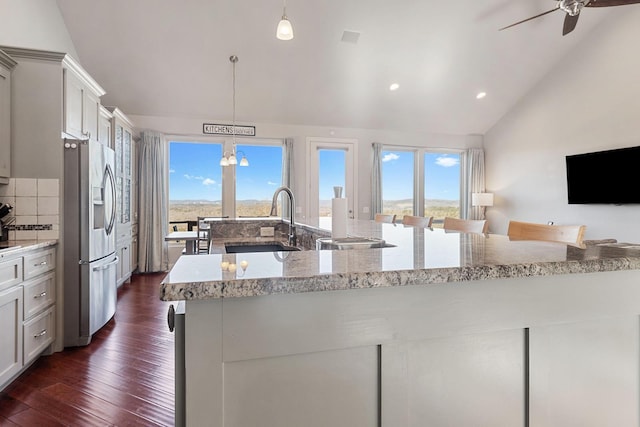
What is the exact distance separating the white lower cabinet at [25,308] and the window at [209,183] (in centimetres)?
342

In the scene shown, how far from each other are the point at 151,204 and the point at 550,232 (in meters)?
5.43

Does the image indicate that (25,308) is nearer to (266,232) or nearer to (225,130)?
(266,232)

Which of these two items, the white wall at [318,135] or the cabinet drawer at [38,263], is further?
the white wall at [318,135]

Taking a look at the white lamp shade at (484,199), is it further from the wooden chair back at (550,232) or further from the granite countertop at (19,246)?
the granite countertop at (19,246)

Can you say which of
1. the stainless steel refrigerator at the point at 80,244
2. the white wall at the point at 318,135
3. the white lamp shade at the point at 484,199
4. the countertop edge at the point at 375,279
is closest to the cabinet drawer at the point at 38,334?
the stainless steel refrigerator at the point at 80,244

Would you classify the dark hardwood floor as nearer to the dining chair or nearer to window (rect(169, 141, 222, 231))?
the dining chair

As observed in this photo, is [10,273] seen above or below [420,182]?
below

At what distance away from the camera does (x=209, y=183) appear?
238 inches

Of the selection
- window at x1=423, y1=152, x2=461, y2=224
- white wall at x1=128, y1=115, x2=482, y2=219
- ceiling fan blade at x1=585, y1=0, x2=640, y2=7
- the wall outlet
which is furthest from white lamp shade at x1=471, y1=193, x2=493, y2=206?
the wall outlet


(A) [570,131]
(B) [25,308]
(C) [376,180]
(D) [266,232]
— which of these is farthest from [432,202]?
(B) [25,308]

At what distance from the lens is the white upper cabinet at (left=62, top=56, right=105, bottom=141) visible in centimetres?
275

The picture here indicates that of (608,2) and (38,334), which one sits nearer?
(38,334)

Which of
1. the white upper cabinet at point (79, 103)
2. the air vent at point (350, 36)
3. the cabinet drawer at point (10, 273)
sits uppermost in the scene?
the air vent at point (350, 36)

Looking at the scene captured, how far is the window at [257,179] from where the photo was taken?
240 inches
